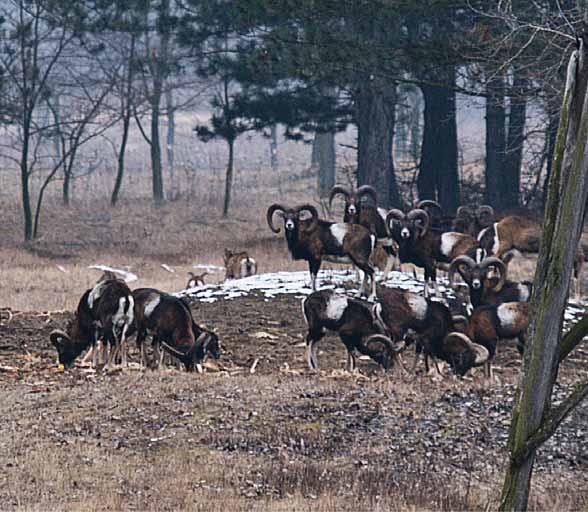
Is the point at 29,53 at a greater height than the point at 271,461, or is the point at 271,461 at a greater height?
the point at 29,53

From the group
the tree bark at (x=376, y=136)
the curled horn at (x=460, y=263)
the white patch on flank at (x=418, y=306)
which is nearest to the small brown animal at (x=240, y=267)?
the tree bark at (x=376, y=136)

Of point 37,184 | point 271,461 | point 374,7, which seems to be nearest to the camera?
point 271,461

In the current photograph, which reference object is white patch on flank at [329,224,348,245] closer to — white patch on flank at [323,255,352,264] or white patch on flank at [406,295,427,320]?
white patch on flank at [323,255,352,264]

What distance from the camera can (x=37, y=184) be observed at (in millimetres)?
51656

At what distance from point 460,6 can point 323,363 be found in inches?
399

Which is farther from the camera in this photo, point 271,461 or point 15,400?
point 15,400

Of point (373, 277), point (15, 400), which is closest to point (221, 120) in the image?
point (373, 277)

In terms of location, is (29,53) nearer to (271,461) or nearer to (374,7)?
(374,7)

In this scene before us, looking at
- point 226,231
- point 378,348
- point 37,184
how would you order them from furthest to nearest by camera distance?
point 37,184 → point 226,231 → point 378,348

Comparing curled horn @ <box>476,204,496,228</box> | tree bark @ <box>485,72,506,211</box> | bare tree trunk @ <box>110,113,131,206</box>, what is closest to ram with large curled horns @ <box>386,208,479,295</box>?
curled horn @ <box>476,204,496,228</box>

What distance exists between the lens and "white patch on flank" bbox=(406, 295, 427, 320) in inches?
592

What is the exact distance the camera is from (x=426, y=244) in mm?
19734

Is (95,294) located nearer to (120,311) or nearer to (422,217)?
(120,311)

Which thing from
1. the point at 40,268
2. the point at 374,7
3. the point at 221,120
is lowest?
the point at 40,268
